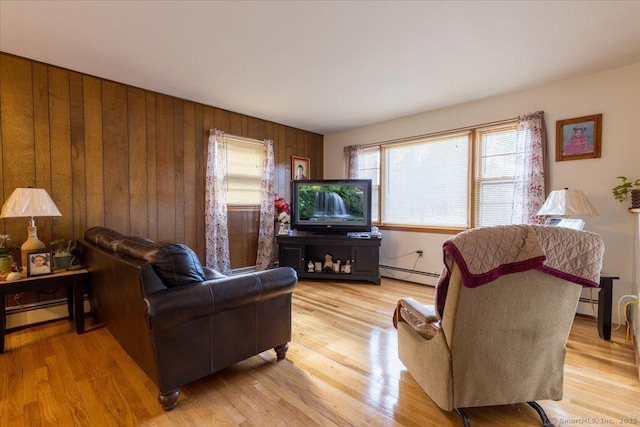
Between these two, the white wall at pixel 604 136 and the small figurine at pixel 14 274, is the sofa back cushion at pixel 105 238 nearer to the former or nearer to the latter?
the small figurine at pixel 14 274

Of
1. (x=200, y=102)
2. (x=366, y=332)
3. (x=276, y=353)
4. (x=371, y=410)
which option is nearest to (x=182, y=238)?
(x=200, y=102)

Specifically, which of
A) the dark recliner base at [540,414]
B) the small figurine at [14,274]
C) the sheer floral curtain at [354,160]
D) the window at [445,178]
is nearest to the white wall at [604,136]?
the window at [445,178]

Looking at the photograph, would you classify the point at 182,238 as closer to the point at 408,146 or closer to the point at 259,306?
the point at 259,306

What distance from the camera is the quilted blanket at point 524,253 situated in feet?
3.92

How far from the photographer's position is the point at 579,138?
293cm

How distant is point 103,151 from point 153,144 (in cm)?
50

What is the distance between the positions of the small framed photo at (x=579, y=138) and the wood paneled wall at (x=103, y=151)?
154 inches

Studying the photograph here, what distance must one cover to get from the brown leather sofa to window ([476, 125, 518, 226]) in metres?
2.82

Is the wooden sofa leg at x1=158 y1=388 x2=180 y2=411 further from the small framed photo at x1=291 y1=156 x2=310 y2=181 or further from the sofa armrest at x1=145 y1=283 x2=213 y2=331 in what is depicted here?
the small framed photo at x1=291 y1=156 x2=310 y2=181

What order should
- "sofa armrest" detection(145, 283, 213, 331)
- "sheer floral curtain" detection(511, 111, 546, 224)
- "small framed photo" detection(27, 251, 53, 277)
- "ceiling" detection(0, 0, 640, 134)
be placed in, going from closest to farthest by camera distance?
"sofa armrest" detection(145, 283, 213, 331), "ceiling" detection(0, 0, 640, 134), "small framed photo" detection(27, 251, 53, 277), "sheer floral curtain" detection(511, 111, 546, 224)

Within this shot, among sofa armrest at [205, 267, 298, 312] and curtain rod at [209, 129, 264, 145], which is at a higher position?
curtain rod at [209, 129, 264, 145]

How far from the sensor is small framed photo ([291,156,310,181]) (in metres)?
4.91

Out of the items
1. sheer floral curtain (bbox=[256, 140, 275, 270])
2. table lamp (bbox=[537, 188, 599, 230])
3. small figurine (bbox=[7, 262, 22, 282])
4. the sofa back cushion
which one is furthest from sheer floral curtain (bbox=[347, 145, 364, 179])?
small figurine (bbox=[7, 262, 22, 282])

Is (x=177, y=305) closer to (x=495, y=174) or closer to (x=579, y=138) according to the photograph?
(x=495, y=174)
